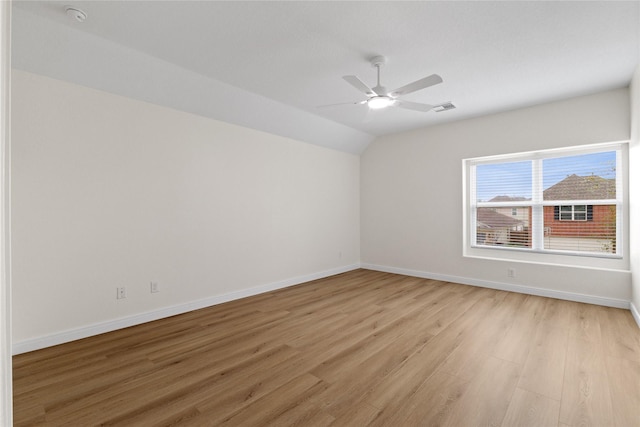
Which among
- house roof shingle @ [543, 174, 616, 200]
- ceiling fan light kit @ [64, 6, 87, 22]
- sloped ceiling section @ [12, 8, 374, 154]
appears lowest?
house roof shingle @ [543, 174, 616, 200]

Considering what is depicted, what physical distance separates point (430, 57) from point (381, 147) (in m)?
3.10

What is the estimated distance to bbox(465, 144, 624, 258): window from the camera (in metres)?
3.93

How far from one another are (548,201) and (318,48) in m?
4.04

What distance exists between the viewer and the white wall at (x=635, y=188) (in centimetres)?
316

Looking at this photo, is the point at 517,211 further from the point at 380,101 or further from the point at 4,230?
the point at 4,230

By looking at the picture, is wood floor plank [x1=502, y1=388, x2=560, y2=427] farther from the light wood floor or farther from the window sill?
the window sill

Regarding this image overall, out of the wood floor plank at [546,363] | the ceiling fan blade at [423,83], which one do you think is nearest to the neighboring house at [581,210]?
the wood floor plank at [546,363]

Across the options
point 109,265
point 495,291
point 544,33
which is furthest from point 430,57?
point 109,265

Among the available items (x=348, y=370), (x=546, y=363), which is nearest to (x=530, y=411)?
(x=546, y=363)

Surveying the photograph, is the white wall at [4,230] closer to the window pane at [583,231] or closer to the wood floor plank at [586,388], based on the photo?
the wood floor plank at [586,388]

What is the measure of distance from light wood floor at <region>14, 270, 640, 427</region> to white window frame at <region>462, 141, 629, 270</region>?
708mm

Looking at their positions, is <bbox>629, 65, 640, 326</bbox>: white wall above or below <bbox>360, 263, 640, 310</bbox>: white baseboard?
above

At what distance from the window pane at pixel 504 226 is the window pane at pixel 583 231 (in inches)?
10.3

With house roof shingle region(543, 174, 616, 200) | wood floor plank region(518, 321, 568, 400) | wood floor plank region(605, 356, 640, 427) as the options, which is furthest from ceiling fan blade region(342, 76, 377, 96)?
house roof shingle region(543, 174, 616, 200)
